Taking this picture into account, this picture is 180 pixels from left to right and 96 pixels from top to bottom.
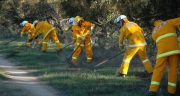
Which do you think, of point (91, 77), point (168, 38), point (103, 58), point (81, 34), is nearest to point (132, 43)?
point (91, 77)

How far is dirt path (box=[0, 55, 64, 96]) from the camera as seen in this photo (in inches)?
384

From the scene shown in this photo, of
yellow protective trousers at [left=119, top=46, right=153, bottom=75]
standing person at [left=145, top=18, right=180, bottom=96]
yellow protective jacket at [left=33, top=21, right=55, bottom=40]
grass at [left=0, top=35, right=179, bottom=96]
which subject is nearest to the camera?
standing person at [left=145, top=18, right=180, bottom=96]

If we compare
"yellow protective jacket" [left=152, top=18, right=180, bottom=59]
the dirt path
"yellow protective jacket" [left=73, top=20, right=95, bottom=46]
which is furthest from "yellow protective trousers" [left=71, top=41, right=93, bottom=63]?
"yellow protective jacket" [left=152, top=18, right=180, bottom=59]

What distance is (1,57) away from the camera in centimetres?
1961

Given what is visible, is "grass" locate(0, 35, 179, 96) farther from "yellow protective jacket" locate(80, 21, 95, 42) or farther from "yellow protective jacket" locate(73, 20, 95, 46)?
"yellow protective jacket" locate(80, 21, 95, 42)

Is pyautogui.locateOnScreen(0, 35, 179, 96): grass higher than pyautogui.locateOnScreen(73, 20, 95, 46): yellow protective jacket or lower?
lower

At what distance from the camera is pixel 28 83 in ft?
37.5

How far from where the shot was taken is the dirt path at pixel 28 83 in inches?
384

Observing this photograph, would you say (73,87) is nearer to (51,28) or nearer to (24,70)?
(24,70)

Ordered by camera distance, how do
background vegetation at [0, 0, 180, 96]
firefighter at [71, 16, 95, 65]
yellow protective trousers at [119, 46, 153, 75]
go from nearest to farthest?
1. background vegetation at [0, 0, 180, 96]
2. yellow protective trousers at [119, 46, 153, 75]
3. firefighter at [71, 16, 95, 65]

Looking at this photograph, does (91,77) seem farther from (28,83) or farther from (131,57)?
(28,83)

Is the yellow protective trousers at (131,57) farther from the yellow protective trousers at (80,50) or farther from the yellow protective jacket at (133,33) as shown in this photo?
the yellow protective trousers at (80,50)

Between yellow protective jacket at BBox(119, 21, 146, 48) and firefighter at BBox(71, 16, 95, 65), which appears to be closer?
yellow protective jacket at BBox(119, 21, 146, 48)

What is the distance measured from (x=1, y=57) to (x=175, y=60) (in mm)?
13406
